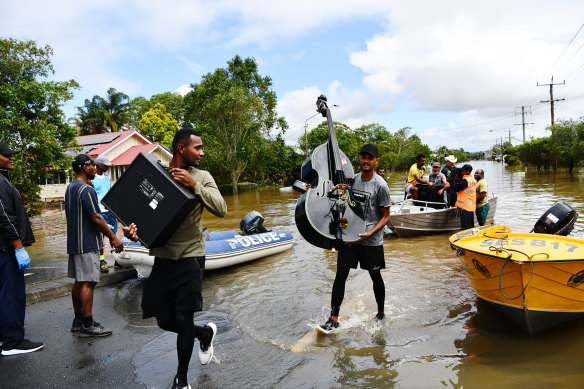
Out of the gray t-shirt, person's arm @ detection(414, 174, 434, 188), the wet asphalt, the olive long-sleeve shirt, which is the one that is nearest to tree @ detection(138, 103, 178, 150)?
person's arm @ detection(414, 174, 434, 188)

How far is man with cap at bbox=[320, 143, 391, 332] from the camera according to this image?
4605 millimetres

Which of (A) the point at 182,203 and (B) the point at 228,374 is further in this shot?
(B) the point at 228,374

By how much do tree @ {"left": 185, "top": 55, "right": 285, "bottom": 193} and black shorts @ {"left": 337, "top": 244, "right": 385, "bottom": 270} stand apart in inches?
1142

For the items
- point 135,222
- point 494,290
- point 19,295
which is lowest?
point 494,290

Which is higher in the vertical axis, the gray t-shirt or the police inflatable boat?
the gray t-shirt

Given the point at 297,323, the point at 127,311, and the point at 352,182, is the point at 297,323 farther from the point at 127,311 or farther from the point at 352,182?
the point at 127,311

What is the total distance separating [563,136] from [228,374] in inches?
1844

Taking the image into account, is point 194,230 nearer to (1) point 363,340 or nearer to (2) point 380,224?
(2) point 380,224

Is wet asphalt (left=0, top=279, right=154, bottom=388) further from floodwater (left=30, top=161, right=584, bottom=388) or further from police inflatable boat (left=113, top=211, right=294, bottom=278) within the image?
police inflatable boat (left=113, top=211, right=294, bottom=278)

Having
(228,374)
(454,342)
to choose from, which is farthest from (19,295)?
(454,342)

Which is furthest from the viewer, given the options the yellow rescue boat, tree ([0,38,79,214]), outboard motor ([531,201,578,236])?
tree ([0,38,79,214])

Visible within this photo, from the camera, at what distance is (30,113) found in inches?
621

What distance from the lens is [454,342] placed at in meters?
4.45

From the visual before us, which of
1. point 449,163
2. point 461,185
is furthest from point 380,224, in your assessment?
point 449,163
